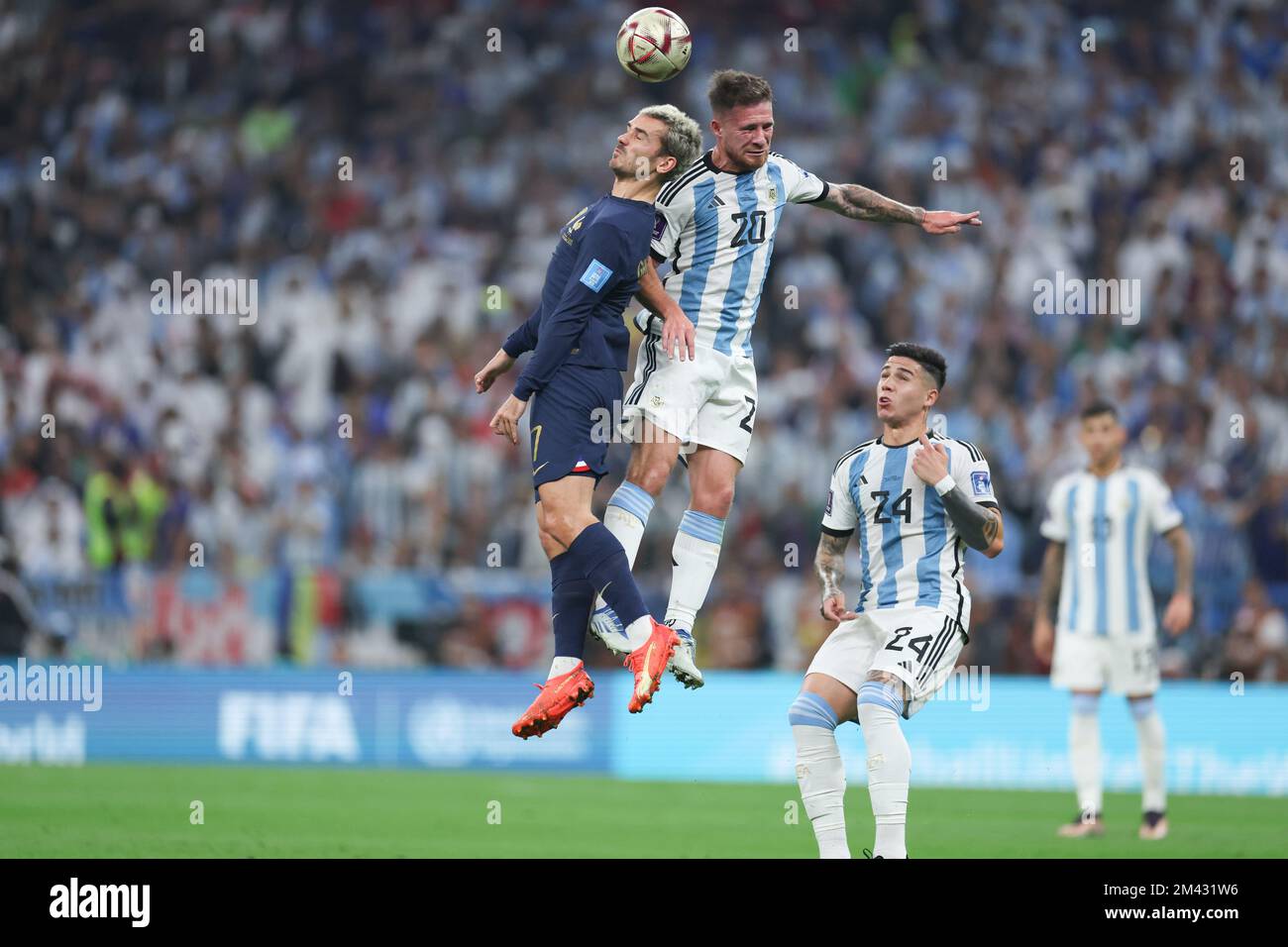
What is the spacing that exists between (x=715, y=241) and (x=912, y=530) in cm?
171

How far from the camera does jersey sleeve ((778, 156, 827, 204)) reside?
9219 mm

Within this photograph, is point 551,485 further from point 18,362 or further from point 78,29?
point 78,29

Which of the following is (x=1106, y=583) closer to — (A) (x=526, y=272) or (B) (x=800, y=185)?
(B) (x=800, y=185)

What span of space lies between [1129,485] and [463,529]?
21.7 ft

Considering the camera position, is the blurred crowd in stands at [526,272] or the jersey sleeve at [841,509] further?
the blurred crowd in stands at [526,272]

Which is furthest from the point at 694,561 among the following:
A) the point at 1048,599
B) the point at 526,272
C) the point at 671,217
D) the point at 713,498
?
the point at 526,272

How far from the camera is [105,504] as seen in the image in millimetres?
17609

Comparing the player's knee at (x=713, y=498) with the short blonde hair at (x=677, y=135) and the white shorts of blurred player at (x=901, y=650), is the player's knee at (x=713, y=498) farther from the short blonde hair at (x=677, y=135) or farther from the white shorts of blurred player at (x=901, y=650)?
the short blonde hair at (x=677, y=135)

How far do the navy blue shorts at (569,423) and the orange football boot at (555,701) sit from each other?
0.93 m

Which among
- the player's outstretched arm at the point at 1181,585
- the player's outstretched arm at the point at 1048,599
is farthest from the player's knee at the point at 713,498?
the player's outstretched arm at the point at 1181,585

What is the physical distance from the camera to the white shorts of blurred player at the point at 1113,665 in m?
12.9

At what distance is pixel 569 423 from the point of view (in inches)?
339

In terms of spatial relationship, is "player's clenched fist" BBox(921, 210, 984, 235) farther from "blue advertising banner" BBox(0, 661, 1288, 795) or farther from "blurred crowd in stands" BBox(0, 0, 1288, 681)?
"blurred crowd in stands" BBox(0, 0, 1288, 681)
